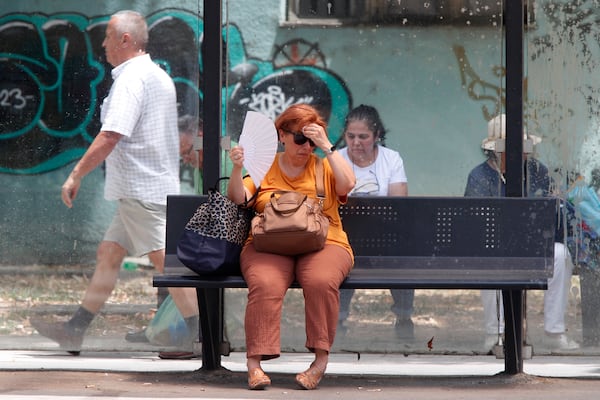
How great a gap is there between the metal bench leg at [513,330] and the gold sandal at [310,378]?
1.06 m

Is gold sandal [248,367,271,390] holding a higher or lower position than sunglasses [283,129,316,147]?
lower

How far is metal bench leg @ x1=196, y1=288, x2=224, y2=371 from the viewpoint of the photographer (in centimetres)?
765

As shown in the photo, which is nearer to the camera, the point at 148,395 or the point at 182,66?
the point at 148,395

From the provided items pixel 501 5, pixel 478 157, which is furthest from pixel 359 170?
pixel 501 5

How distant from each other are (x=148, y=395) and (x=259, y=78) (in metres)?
2.17

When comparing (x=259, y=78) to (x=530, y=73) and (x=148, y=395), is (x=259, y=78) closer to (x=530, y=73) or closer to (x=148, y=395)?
(x=530, y=73)

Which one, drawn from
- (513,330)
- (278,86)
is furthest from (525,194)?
(278,86)

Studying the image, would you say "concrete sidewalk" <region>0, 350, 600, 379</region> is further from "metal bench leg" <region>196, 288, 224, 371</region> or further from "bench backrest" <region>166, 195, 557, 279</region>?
"bench backrest" <region>166, 195, 557, 279</region>

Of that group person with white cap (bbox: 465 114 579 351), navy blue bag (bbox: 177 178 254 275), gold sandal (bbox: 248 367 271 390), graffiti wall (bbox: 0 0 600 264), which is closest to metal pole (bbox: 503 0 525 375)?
person with white cap (bbox: 465 114 579 351)

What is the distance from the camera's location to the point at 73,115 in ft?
28.0

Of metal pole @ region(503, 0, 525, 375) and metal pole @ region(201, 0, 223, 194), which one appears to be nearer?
metal pole @ region(503, 0, 525, 375)

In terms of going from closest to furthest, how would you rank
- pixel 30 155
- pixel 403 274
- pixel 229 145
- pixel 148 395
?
1. pixel 148 395
2. pixel 403 274
3. pixel 229 145
4. pixel 30 155

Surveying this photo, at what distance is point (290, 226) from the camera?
6.99 metres

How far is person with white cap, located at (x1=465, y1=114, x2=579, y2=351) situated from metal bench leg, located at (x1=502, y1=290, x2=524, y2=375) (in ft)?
2.41
